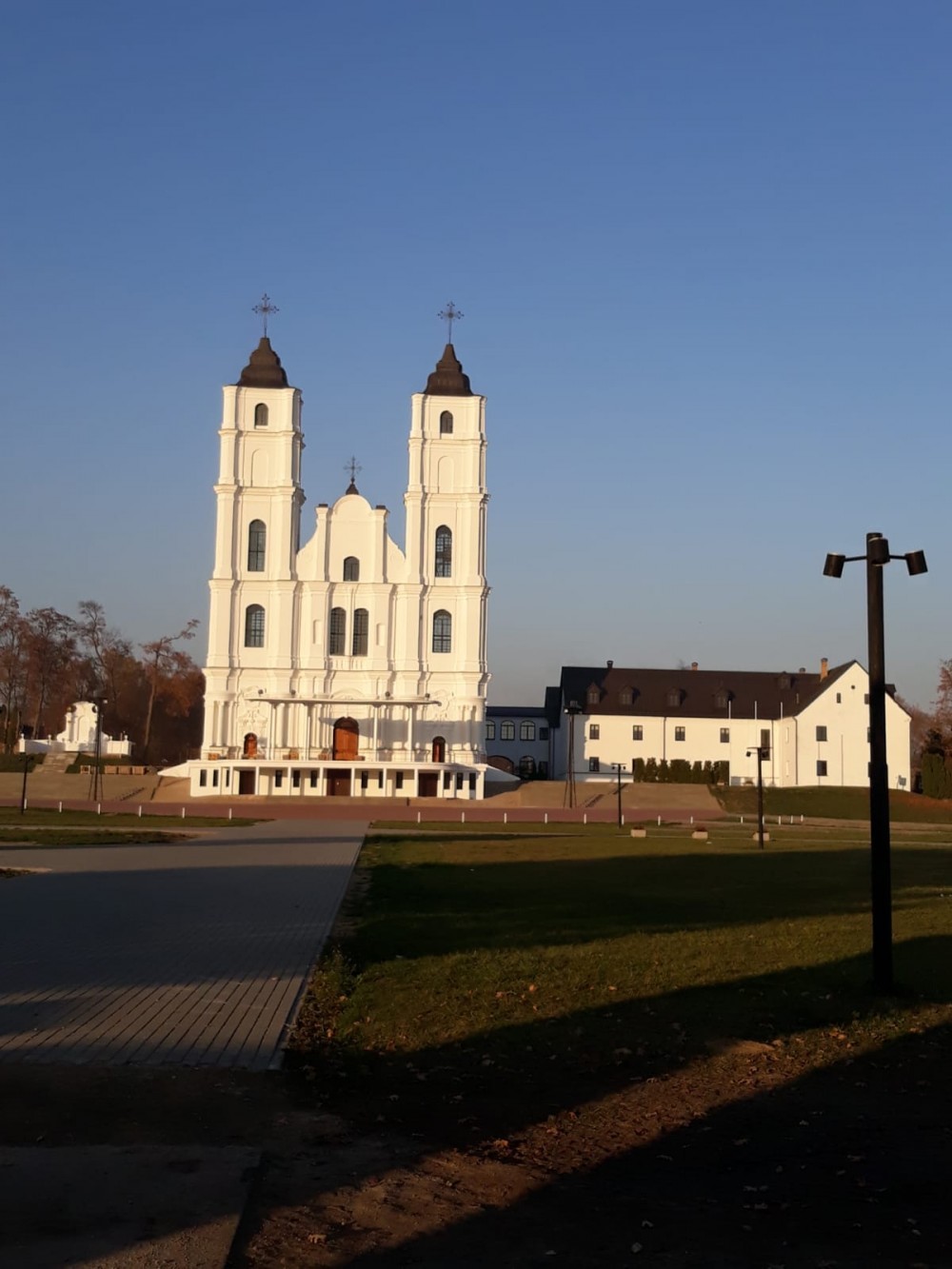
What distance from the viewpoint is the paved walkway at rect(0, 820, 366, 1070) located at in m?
9.93

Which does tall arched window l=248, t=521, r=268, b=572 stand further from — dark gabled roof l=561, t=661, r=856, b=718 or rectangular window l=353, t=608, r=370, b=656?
dark gabled roof l=561, t=661, r=856, b=718

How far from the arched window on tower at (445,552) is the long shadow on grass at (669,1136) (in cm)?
6533

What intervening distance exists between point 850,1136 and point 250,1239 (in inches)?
151

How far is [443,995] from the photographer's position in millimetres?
12156

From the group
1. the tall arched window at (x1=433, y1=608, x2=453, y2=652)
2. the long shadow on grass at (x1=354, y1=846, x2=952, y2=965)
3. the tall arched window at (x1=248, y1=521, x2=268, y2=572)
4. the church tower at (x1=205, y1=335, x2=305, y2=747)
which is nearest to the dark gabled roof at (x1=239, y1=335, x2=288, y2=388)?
the church tower at (x1=205, y1=335, x2=305, y2=747)

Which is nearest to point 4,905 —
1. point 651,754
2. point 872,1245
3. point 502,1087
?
point 502,1087

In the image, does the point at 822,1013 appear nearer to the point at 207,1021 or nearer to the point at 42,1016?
the point at 207,1021

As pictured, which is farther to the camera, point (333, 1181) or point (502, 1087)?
point (502, 1087)

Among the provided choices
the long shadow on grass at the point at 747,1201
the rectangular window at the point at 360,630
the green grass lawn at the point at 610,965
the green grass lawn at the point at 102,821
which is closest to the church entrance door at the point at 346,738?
the rectangular window at the point at 360,630

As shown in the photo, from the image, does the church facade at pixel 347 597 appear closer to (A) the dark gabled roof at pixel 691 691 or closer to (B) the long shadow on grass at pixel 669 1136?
(A) the dark gabled roof at pixel 691 691

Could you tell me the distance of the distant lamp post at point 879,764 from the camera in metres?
12.4

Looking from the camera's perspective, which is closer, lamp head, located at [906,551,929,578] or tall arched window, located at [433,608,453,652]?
lamp head, located at [906,551,929,578]

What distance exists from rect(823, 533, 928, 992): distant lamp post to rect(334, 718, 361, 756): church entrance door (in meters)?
62.5

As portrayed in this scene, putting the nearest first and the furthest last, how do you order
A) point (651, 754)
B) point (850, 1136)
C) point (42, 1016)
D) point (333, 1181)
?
point (333, 1181), point (850, 1136), point (42, 1016), point (651, 754)
